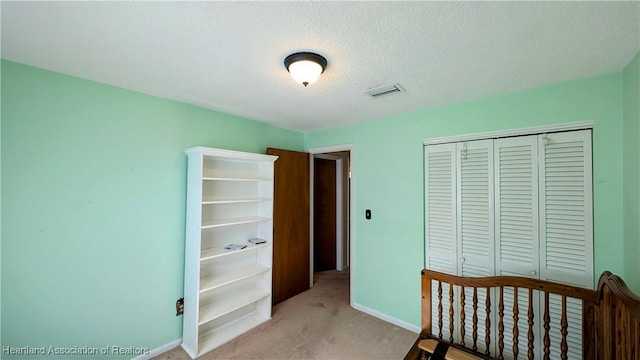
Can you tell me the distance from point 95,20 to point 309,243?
10.1 ft

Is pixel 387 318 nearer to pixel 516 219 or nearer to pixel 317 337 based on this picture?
pixel 317 337

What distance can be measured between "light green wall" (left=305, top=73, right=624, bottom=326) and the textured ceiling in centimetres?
18

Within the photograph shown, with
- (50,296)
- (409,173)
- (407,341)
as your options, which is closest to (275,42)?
(409,173)

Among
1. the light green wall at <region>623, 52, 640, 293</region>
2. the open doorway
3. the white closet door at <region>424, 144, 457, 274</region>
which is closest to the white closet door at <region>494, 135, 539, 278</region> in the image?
the white closet door at <region>424, 144, 457, 274</region>

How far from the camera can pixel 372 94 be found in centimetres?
215

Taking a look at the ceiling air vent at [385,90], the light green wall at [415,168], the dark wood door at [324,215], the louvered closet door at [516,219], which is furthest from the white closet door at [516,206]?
the dark wood door at [324,215]

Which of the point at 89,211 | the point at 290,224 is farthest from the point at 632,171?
the point at 89,211

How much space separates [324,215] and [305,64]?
11.1 feet

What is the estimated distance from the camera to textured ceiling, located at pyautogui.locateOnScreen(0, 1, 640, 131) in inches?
44.2

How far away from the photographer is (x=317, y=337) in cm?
245

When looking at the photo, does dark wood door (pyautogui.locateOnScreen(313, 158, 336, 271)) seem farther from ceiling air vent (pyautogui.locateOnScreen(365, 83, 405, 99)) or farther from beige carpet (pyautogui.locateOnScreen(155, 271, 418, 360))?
ceiling air vent (pyautogui.locateOnScreen(365, 83, 405, 99))

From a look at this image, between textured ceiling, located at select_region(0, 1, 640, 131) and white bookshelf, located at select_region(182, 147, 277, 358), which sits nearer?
textured ceiling, located at select_region(0, 1, 640, 131)

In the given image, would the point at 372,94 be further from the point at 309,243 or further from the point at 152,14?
the point at 309,243

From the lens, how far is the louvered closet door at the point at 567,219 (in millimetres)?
1798
